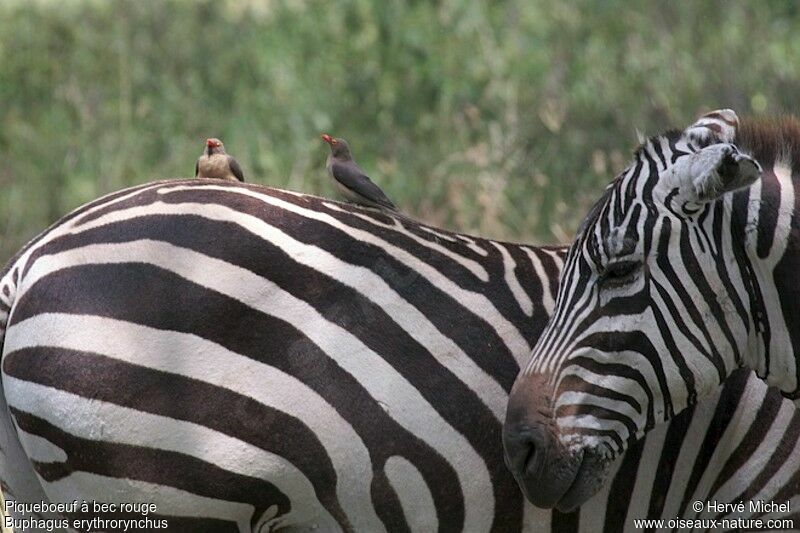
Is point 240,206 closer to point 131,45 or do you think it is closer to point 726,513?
point 726,513

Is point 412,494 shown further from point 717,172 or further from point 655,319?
point 717,172

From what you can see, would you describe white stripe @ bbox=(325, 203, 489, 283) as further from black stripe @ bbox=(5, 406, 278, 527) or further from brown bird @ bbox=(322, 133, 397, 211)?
black stripe @ bbox=(5, 406, 278, 527)

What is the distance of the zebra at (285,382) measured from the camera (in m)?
3.51

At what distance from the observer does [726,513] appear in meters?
3.74

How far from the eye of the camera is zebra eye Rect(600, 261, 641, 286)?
3.32 meters

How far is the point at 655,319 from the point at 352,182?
6.79 feet

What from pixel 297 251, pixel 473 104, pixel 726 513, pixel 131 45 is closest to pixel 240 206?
pixel 297 251

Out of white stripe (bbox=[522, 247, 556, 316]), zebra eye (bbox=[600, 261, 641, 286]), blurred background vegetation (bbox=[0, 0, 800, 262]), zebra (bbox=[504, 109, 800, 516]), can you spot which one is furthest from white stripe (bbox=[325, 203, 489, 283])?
blurred background vegetation (bbox=[0, 0, 800, 262])

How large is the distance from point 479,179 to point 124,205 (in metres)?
6.04

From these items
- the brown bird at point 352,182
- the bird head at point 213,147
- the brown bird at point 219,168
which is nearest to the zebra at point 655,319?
the brown bird at point 352,182

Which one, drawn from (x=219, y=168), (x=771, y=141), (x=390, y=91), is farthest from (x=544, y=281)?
(x=390, y=91)

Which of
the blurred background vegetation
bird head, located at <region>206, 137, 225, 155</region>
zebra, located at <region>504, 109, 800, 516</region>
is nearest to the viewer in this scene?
zebra, located at <region>504, 109, 800, 516</region>

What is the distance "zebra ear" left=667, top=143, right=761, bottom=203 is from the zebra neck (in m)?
0.11

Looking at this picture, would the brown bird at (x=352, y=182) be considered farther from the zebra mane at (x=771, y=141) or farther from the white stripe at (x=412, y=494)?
the zebra mane at (x=771, y=141)
